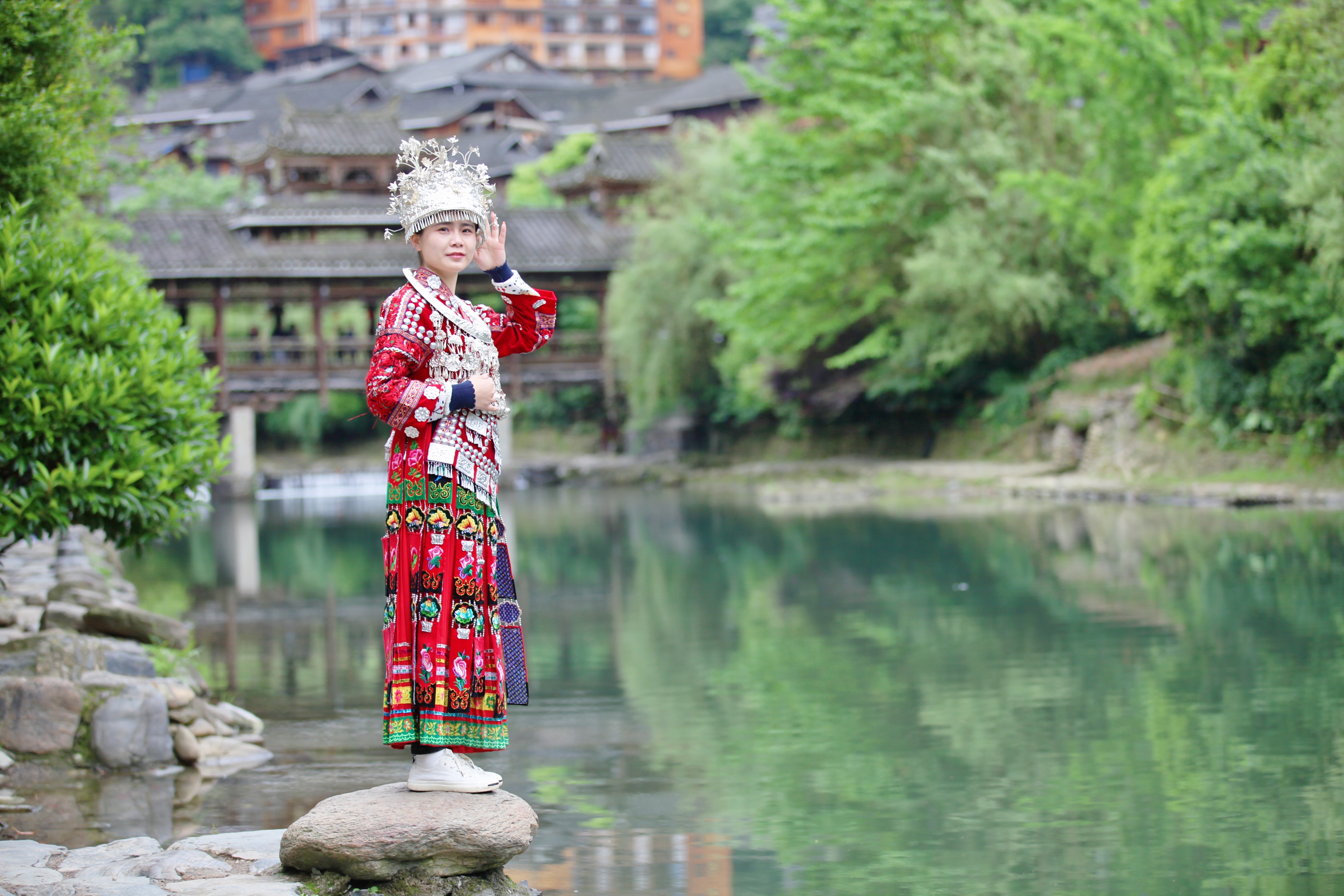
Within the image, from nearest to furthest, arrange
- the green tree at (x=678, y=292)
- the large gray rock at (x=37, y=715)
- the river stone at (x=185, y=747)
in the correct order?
the large gray rock at (x=37, y=715), the river stone at (x=185, y=747), the green tree at (x=678, y=292)

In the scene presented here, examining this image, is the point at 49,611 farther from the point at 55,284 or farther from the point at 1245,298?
the point at 1245,298

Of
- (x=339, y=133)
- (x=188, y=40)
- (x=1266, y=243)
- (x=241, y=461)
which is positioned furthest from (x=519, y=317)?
(x=188, y=40)

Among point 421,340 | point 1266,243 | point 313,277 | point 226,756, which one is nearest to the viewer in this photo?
point 421,340

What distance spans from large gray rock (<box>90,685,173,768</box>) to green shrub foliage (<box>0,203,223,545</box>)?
2.98ft

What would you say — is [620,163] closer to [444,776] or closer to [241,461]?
[241,461]

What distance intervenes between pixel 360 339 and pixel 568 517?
12.9 m

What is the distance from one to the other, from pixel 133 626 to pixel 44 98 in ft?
10.6

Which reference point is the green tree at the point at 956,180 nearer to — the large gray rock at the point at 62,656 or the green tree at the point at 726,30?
the large gray rock at the point at 62,656

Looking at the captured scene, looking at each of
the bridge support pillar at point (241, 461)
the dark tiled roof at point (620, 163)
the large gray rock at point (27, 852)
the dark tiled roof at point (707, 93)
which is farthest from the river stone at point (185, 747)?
the dark tiled roof at point (707, 93)

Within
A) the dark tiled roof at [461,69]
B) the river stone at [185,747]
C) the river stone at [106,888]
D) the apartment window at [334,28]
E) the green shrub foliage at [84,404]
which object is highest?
the apartment window at [334,28]

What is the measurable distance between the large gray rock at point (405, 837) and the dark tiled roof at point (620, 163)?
34.1 meters

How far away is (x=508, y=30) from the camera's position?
6912 centimetres

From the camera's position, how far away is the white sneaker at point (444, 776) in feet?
15.6

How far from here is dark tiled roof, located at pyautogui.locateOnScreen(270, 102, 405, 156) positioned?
129 feet
